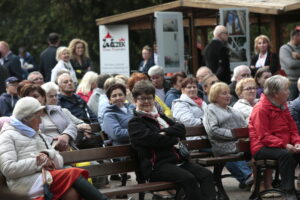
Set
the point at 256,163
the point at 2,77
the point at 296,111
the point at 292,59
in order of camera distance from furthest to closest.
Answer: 1. the point at 292,59
2. the point at 2,77
3. the point at 296,111
4. the point at 256,163

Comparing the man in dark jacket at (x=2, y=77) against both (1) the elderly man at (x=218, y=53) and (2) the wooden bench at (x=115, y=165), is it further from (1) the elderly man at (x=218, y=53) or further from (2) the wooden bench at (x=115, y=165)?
(2) the wooden bench at (x=115, y=165)

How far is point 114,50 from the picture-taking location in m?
22.4

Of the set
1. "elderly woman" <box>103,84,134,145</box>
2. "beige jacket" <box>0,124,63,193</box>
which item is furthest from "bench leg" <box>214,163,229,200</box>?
"beige jacket" <box>0,124,63,193</box>

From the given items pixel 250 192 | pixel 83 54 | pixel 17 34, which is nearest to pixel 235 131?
pixel 250 192

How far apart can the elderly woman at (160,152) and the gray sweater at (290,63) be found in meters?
6.50

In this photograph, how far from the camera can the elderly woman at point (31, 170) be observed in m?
8.34

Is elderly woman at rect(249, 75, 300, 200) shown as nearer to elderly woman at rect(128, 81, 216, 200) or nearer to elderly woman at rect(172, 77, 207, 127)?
elderly woman at rect(128, 81, 216, 200)

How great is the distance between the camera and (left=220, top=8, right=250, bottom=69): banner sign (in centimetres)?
1788

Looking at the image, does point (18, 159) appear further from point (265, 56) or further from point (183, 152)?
point (265, 56)

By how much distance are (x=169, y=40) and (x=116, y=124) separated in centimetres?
795

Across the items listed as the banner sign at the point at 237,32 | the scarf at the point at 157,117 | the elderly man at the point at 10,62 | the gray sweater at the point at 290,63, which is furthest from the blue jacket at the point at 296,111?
the elderly man at the point at 10,62

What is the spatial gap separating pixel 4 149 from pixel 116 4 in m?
20.4

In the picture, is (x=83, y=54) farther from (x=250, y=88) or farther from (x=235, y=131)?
(x=235, y=131)

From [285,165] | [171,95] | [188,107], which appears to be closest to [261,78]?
[171,95]
